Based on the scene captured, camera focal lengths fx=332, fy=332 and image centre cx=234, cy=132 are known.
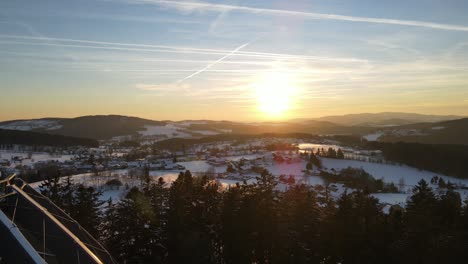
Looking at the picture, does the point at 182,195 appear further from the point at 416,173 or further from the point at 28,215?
the point at 416,173

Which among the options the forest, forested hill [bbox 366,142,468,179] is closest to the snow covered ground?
the forest

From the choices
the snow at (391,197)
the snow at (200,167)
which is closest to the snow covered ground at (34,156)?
the snow at (200,167)

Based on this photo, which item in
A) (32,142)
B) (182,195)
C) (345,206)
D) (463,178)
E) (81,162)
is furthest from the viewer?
(32,142)

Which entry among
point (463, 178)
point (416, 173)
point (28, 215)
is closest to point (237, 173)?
point (416, 173)

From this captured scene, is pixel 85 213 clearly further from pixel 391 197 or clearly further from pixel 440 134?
pixel 440 134

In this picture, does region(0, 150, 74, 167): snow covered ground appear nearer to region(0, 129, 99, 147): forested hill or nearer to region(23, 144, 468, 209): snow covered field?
region(23, 144, 468, 209): snow covered field

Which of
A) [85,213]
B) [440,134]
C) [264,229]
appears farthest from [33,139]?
[440,134]

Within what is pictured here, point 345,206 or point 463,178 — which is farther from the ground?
point 345,206

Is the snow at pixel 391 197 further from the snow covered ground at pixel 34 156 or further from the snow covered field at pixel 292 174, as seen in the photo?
the snow covered ground at pixel 34 156
